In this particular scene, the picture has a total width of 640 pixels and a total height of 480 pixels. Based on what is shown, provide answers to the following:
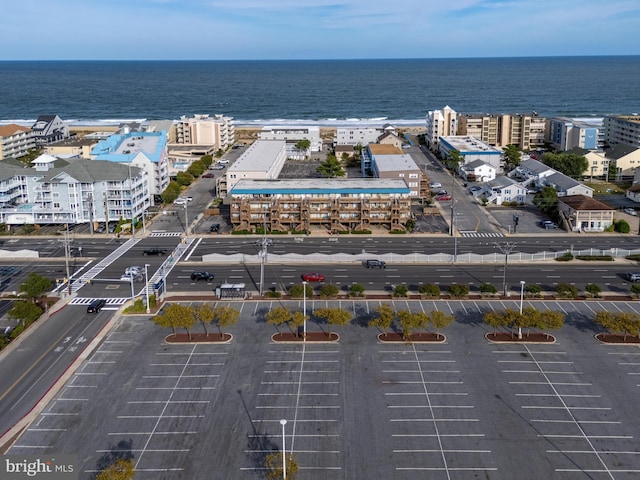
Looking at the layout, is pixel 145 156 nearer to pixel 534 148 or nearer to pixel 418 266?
pixel 418 266

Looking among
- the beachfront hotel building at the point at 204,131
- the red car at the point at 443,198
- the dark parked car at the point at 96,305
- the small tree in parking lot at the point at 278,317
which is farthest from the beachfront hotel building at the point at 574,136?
the dark parked car at the point at 96,305

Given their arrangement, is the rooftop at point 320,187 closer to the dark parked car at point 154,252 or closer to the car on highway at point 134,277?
the dark parked car at point 154,252

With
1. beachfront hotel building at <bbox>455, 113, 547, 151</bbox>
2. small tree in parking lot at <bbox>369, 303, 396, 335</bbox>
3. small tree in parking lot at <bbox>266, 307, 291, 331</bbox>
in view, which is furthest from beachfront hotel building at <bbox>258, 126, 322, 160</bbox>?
small tree in parking lot at <bbox>369, 303, 396, 335</bbox>

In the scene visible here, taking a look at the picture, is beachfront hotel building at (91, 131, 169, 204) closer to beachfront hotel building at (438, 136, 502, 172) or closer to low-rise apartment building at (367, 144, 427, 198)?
low-rise apartment building at (367, 144, 427, 198)

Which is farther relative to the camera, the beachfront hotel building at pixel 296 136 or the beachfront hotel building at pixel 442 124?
the beachfront hotel building at pixel 296 136

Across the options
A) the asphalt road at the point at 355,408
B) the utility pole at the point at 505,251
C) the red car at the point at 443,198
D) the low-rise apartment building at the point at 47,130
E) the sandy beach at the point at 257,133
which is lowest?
the asphalt road at the point at 355,408

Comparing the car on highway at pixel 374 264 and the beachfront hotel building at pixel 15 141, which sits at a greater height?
the beachfront hotel building at pixel 15 141

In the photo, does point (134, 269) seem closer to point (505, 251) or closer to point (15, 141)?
point (505, 251)
